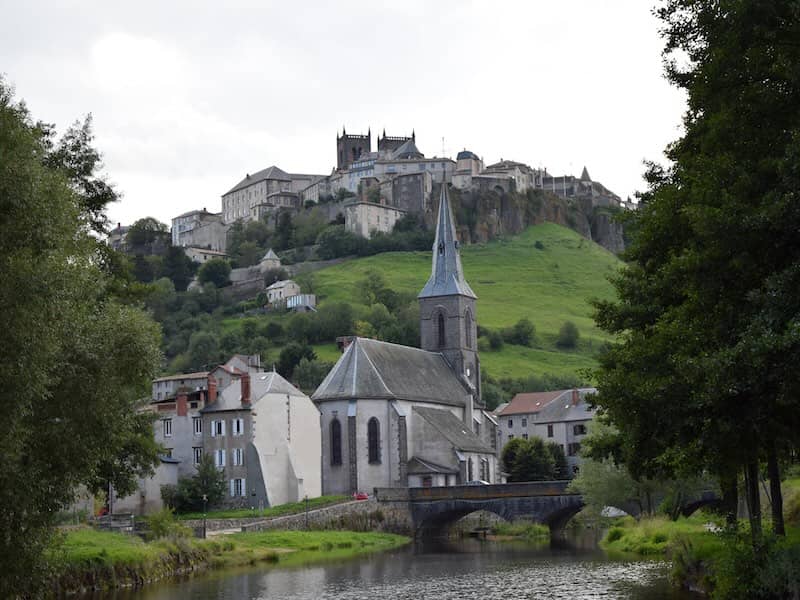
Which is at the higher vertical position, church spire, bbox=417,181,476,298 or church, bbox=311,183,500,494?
church spire, bbox=417,181,476,298

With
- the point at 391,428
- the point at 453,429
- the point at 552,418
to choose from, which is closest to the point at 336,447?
the point at 391,428

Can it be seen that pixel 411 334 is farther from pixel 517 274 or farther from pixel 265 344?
pixel 517 274

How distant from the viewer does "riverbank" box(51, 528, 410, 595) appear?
118ft

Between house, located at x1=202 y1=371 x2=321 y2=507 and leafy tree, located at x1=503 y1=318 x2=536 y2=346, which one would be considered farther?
leafy tree, located at x1=503 y1=318 x2=536 y2=346

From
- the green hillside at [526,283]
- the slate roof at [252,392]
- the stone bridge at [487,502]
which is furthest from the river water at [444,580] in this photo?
the green hillside at [526,283]

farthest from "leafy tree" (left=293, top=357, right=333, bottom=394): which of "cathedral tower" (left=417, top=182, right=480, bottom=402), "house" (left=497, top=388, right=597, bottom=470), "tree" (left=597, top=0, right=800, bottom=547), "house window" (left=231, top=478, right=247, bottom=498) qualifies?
"tree" (left=597, top=0, right=800, bottom=547)

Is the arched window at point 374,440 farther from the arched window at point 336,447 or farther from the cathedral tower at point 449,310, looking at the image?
the cathedral tower at point 449,310

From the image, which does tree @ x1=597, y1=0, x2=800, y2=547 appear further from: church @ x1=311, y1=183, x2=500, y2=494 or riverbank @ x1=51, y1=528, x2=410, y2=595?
church @ x1=311, y1=183, x2=500, y2=494

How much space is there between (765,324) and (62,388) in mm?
13500

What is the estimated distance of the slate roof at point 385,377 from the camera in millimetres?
73438

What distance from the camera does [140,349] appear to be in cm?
2519

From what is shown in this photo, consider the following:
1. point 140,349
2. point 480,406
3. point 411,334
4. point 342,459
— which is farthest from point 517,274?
point 140,349

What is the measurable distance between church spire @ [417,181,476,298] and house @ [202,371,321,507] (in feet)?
64.0

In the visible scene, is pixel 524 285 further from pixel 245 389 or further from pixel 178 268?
pixel 245 389
